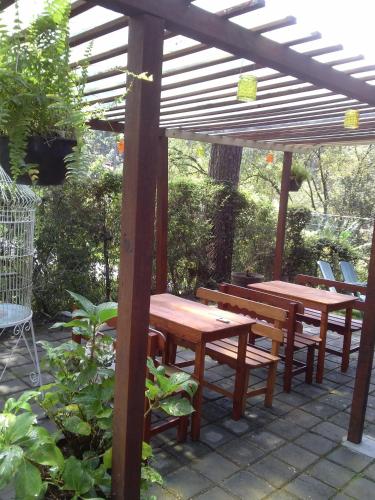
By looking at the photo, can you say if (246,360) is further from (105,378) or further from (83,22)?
(83,22)

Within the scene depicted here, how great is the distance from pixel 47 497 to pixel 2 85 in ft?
4.95

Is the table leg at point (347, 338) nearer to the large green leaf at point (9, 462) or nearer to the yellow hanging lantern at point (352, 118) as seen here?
the yellow hanging lantern at point (352, 118)

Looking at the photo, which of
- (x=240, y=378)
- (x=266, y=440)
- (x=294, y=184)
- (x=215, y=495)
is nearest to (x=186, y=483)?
(x=215, y=495)

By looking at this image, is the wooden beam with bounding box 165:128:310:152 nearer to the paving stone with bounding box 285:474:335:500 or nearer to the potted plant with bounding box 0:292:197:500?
the potted plant with bounding box 0:292:197:500

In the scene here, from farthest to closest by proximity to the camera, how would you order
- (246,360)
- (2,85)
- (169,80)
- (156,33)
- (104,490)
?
(246,360) < (169,80) < (104,490) < (156,33) < (2,85)

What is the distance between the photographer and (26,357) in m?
4.09

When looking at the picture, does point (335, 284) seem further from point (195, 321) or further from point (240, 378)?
point (195, 321)

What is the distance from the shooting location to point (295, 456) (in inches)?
110

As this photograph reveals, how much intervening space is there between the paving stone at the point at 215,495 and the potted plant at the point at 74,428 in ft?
1.68

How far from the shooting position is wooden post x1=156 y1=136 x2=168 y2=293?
15.7ft

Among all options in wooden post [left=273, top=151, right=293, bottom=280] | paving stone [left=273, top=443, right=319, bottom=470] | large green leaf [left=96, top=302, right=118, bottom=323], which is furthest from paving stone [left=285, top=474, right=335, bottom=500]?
wooden post [left=273, top=151, right=293, bottom=280]

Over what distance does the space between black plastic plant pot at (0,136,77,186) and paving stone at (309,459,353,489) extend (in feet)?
7.39

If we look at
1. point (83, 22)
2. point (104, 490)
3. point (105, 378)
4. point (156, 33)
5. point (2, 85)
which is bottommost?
point (104, 490)

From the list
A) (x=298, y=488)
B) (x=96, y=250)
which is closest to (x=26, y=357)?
(x=96, y=250)
